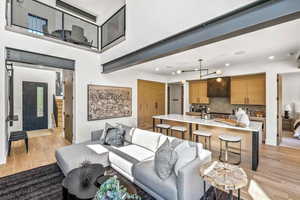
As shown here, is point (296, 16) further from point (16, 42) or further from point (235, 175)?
point (16, 42)

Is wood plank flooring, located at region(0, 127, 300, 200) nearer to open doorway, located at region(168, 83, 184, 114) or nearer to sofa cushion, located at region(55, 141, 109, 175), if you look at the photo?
sofa cushion, located at region(55, 141, 109, 175)

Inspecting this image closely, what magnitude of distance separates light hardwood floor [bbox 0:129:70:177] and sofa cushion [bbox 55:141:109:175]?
2.75ft

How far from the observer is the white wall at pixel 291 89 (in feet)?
19.5

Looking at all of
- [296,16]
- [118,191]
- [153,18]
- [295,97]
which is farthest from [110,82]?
[295,97]

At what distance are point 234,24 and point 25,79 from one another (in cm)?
755

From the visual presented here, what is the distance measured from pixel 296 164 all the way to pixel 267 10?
11.4 ft

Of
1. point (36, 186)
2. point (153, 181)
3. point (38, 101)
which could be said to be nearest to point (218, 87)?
point (153, 181)

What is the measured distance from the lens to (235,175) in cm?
151

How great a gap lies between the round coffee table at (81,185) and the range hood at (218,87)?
5.15 metres

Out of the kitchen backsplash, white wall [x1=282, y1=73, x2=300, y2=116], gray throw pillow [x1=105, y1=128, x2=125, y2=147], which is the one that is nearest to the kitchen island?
gray throw pillow [x1=105, y1=128, x2=125, y2=147]

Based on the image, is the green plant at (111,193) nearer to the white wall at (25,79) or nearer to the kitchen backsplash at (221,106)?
the kitchen backsplash at (221,106)

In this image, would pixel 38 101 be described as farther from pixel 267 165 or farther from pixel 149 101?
pixel 267 165

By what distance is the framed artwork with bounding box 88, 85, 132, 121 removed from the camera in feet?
15.1

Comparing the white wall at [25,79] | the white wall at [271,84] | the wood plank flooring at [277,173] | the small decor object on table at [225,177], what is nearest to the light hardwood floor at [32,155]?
the white wall at [25,79]
